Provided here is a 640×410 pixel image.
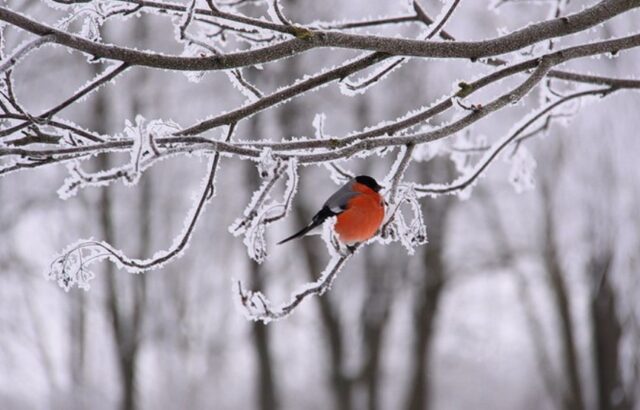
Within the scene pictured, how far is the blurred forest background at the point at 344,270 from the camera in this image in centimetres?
1060

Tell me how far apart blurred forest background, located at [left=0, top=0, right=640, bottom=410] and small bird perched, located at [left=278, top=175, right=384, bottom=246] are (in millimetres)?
6742

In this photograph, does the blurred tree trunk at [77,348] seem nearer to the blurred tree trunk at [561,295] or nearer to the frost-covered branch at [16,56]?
the blurred tree trunk at [561,295]

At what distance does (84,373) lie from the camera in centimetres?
1275

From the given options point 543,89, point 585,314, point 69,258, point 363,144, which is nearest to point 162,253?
point 69,258

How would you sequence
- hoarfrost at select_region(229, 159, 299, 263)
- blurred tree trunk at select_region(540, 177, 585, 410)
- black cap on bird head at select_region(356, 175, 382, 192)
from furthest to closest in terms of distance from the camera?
blurred tree trunk at select_region(540, 177, 585, 410)
black cap on bird head at select_region(356, 175, 382, 192)
hoarfrost at select_region(229, 159, 299, 263)

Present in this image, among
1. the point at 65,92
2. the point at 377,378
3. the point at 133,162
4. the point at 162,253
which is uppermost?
the point at 65,92

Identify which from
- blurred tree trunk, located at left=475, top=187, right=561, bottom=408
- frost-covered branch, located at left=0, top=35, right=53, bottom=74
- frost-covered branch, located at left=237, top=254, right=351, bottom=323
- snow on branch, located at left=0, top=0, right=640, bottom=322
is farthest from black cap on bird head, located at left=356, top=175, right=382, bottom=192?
blurred tree trunk, located at left=475, top=187, right=561, bottom=408

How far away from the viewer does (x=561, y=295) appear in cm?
1117

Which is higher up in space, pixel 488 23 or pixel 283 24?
pixel 488 23

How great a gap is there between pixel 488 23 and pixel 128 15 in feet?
27.7

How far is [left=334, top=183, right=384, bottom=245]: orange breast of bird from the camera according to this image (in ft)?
9.62

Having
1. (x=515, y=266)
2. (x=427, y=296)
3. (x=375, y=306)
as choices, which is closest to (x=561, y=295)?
(x=515, y=266)

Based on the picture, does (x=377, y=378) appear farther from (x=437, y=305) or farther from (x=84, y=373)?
(x=84, y=373)

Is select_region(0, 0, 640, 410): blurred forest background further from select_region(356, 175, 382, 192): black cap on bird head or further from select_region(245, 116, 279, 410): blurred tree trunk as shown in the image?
select_region(356, 175, 382, 192): black cap on bird head
